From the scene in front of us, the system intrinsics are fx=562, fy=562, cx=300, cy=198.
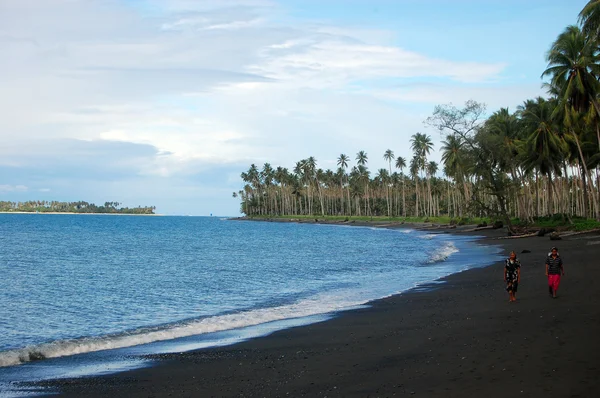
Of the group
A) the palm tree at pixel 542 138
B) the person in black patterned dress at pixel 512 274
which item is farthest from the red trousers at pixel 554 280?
the palm tree at pixel 542 138

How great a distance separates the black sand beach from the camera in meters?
9.70

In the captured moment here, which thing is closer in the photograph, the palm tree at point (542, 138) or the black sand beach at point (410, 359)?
the black sand beach at point (410, 359)

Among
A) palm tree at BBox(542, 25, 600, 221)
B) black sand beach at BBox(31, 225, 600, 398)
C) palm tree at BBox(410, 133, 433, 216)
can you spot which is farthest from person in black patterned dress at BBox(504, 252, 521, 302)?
palm tree at BBox(410, 133, 433, 216)

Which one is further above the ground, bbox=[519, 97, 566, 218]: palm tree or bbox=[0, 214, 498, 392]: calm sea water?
bbox=[519, 97, 566, 218]: palm tree

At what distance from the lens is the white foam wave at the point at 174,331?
1538 centimetres

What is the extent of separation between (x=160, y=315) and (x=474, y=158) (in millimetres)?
48602

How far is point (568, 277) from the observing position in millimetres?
24000

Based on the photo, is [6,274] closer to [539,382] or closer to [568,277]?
[568,277]

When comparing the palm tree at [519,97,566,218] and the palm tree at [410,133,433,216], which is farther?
the palm tree at [410,133,433,216]

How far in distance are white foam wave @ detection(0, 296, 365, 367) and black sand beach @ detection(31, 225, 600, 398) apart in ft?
9.59

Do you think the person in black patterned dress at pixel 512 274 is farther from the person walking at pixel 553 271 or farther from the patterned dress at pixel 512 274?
the person walking at pixel 553 271

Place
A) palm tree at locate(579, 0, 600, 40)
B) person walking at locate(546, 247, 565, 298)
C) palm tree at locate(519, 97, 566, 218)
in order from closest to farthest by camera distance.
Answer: person walking at locate(546, 247, 565, 298) < palm tree at locate(579, 0, 600, 40) < palm tree at locate(519, 97, 566, 218)

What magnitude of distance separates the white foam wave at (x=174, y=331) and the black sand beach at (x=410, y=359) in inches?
115

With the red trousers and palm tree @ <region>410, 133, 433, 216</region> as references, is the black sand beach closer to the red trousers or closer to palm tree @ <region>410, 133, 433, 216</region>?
the red trousers
